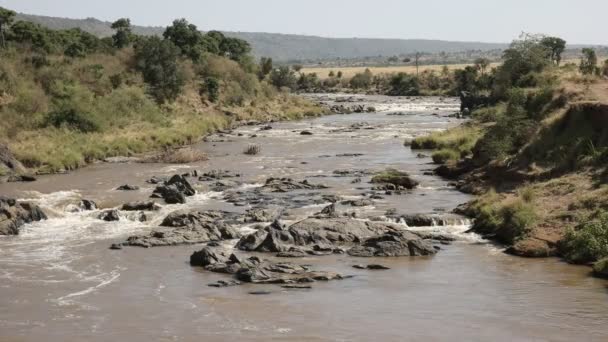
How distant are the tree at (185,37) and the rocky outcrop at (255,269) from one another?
2383 inches

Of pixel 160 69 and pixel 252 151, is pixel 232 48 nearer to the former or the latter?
pixel 160 69

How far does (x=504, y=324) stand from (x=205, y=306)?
739 cm

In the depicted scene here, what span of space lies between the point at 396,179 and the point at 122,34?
51967 mm

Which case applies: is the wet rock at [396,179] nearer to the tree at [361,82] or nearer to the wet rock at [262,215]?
the wet rock at [262,215]

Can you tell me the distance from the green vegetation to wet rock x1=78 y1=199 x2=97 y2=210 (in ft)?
36.7

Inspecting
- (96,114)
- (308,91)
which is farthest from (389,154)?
(308,91)

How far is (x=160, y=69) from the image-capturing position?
7044cm

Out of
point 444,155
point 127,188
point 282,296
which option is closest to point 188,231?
point 282,296

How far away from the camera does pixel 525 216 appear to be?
2766cm

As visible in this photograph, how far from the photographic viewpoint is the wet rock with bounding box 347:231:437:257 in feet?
85.0

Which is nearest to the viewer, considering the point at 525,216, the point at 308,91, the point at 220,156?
the point at 525,216

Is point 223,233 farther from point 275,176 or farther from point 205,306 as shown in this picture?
point 275,176

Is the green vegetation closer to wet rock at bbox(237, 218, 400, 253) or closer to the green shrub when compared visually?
the green shrub

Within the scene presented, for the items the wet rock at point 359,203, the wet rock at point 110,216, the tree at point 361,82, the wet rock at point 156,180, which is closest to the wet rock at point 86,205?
the wet rock at point 110,216
